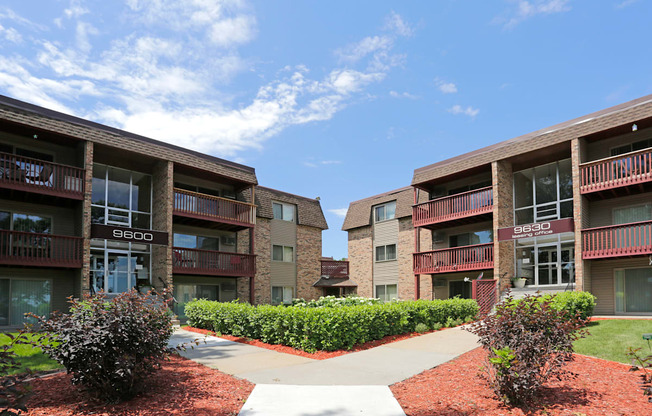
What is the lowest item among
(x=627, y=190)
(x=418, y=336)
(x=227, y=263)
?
(x=418, y=336)

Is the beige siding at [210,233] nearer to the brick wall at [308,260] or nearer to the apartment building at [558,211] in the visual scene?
the brick wall at [308,260]

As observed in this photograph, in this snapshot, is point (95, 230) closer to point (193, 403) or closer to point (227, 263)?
point (227, 263)

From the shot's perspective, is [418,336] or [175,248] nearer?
[418,336]

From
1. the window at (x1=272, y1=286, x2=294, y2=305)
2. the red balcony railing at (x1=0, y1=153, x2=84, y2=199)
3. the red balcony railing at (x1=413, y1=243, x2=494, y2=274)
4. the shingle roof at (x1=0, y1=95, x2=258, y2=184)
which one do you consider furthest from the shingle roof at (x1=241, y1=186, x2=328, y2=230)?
the red balcony railing at (x1=0, y1=153, x2=84, y2=199)

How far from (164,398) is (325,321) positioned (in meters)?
4.79

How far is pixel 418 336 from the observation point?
1354 cm

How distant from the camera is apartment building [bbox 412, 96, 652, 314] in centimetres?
1700

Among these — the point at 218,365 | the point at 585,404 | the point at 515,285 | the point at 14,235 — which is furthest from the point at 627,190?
the point at 14,235

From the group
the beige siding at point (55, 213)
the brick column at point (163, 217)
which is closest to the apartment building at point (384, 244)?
the brick column at point (163, 217)

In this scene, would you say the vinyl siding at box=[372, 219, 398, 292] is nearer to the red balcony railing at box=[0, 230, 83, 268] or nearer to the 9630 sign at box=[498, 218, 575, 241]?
the 9630 sign at box=[498, 218, 575, 241]

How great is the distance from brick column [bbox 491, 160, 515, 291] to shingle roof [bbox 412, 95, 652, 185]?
0.83m

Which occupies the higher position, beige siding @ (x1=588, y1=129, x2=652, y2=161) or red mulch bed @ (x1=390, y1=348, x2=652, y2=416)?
beige siding @ (x1=588, y1=129, x2=652, y2=161)

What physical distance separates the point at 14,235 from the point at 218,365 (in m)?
10.9

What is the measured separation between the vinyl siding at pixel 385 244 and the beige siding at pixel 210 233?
30.2ft
